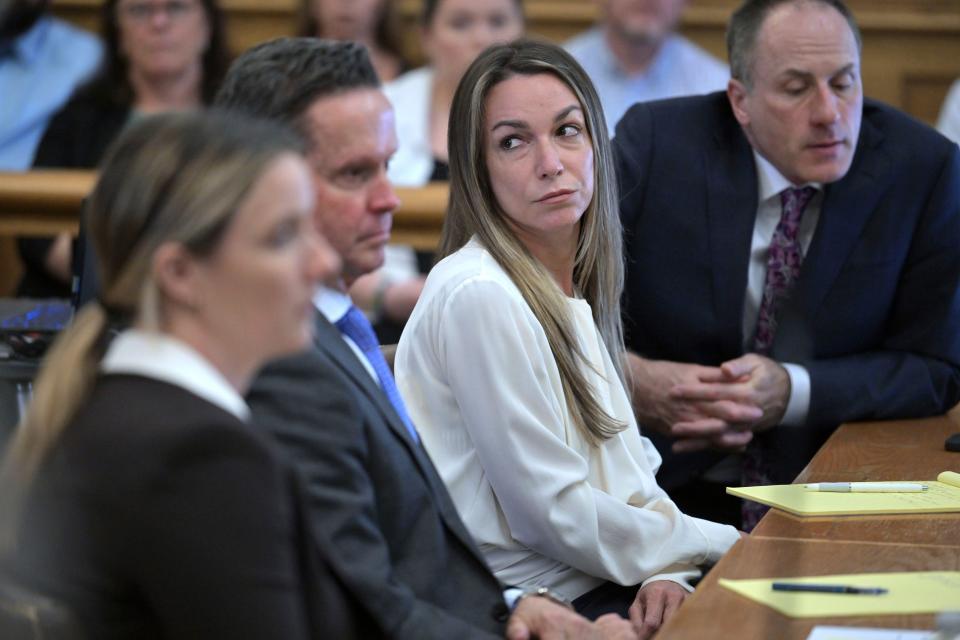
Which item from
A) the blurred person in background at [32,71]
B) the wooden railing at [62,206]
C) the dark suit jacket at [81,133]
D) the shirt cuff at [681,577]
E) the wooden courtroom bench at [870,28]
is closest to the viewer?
the shirt cuff at [681,577]

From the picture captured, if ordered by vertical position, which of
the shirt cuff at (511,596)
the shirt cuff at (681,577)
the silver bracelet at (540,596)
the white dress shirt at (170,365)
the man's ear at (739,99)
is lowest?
the shirt cuff at (681,577)

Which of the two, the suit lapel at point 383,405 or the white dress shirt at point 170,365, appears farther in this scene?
the suit lapel at point 383,405

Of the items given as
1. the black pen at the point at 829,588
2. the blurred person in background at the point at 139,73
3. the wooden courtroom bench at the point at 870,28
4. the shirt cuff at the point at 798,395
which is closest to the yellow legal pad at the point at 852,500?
the black pen at the point at 829,588

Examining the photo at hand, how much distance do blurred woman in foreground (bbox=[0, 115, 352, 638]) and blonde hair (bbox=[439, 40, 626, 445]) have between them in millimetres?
821

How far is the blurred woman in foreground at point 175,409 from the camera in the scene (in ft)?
3.44

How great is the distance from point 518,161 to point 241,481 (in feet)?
3.45

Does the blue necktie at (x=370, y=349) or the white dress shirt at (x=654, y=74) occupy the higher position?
the white dress shirt at (x=654, y=74)

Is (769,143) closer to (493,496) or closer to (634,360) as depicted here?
(634,360)

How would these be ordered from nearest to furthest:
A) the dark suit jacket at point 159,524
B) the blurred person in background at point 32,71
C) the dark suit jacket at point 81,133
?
the dark suit jacket at point 159,524, the dark suit jacket at point 81,133, the blurred person in background at point 32,71

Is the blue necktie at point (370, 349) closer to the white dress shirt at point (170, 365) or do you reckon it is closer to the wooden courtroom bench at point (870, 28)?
the white dress shirt at point (170, 365)

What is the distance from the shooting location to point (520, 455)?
1829 millimetres

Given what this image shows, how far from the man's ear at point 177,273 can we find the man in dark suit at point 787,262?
5.10 ft

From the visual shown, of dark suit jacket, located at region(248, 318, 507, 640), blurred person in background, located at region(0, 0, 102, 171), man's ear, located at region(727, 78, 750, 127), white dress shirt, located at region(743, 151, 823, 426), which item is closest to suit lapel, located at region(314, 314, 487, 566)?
dark suit jacket, located at region(248, 318, 507, 640)

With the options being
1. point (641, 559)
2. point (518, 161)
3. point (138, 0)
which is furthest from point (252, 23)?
point (641, 559)
